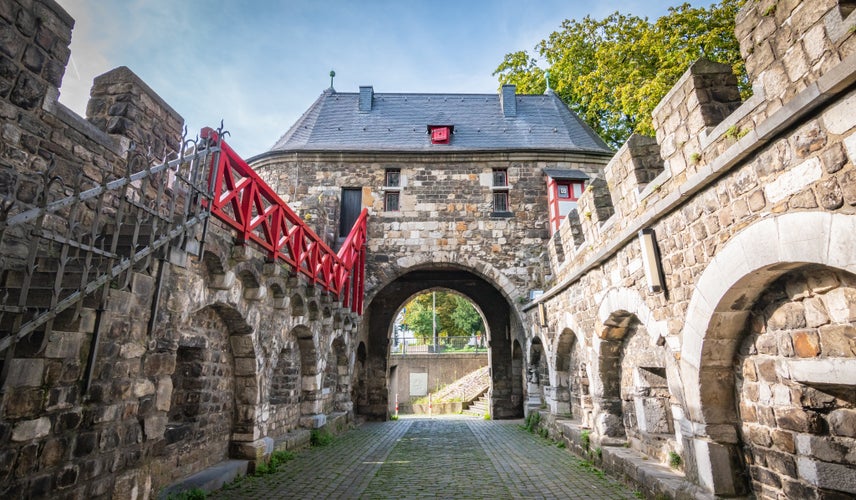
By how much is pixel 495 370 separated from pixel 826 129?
11.0 m

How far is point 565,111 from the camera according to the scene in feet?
42.6

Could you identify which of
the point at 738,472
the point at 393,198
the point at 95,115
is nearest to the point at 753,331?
the point at 738,472

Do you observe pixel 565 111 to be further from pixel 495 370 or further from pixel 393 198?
pixel 495 370

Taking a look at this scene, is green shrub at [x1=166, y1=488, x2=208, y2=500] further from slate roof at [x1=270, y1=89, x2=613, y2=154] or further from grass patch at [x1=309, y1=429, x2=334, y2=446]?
slate roof at [x1=270, y1=89, x2=613, y2=154]

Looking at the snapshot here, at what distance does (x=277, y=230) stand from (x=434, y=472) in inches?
142

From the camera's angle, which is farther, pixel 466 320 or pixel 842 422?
pixel 466 320

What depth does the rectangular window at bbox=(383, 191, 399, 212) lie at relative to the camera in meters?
10.6

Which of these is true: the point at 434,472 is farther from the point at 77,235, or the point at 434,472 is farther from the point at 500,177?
the point at 500,177

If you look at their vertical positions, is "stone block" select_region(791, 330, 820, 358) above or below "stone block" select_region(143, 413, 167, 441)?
above

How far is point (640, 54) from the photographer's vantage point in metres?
10.4

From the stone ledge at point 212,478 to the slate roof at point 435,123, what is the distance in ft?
25.3

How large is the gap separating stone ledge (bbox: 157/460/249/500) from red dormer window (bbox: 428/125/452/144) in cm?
865

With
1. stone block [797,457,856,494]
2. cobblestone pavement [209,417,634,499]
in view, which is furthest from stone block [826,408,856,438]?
cobblestone pavement [209,417,634,499]

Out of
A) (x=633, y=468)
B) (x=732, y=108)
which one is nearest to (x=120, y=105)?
(x=732, y=108)
